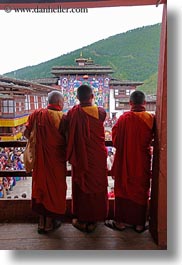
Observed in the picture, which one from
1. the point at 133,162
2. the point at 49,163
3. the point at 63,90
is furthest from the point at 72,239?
the point at 63,90

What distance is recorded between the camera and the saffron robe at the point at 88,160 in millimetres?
2285

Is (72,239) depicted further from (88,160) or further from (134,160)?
(134,160)

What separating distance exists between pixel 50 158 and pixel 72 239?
2.29ft

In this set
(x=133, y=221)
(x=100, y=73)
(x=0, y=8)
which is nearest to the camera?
(x=0, y=8)

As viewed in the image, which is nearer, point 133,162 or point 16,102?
point 133,162

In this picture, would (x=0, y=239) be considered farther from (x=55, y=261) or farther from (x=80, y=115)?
(x=80, y=115)

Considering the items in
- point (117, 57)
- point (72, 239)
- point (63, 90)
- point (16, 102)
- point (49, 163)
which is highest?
point (117, 57)

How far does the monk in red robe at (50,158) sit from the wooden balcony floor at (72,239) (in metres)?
0.14

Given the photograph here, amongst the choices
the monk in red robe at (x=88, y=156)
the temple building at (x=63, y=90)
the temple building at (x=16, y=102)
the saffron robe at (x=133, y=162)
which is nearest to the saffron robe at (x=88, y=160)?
the monk in red robe at (x=88, y=156)

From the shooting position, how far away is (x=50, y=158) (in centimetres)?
232

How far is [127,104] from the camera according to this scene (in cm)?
255

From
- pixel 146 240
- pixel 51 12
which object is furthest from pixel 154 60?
pixel 146 240

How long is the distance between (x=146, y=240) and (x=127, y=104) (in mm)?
1193

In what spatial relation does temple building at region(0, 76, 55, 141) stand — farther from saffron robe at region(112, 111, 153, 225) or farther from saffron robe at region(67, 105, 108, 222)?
saffron robe at region(112, 111, 153, 225)
